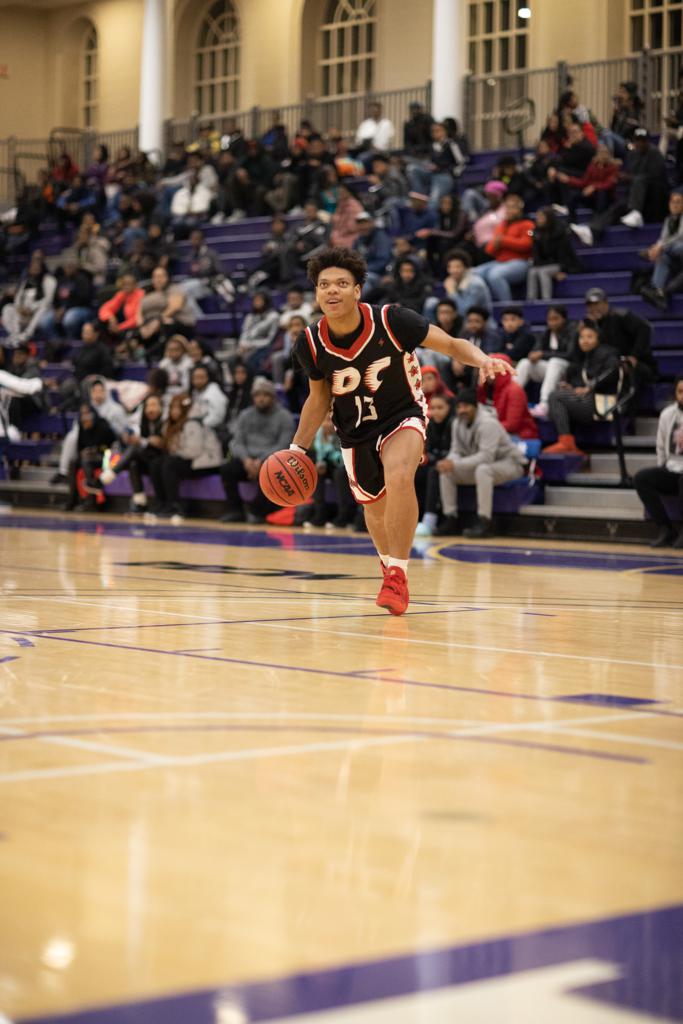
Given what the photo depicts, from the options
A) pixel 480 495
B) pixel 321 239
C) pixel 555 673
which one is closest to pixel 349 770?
pixel 555 673

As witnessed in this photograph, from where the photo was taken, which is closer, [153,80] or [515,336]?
[515,336]

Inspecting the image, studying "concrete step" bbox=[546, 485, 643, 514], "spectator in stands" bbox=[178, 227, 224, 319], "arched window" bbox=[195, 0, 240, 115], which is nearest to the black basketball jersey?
"concrete step" bbox=[546, 485, 643, 514]

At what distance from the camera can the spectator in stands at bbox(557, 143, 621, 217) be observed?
1620 centimetres

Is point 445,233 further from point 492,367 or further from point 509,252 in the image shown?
point 492,367

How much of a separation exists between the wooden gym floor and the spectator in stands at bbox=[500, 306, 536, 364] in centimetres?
809

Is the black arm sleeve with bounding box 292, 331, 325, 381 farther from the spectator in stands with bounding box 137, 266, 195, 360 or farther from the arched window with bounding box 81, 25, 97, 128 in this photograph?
the arched window with bounding box 81, 25, 97, 128

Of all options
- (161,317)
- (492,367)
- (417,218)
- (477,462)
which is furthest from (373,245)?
(492,367)

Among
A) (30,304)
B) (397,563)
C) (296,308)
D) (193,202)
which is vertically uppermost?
(193,202)

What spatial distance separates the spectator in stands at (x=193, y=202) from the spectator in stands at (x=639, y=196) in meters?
7.23

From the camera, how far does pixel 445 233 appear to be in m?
16.6

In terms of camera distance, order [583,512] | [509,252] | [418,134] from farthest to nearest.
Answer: [418,134], [509,252], [583,512]

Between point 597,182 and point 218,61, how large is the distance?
1312cm

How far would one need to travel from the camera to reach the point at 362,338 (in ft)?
22.2

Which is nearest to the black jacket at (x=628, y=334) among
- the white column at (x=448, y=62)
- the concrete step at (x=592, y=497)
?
the concrete step at (x=592, y=497)
